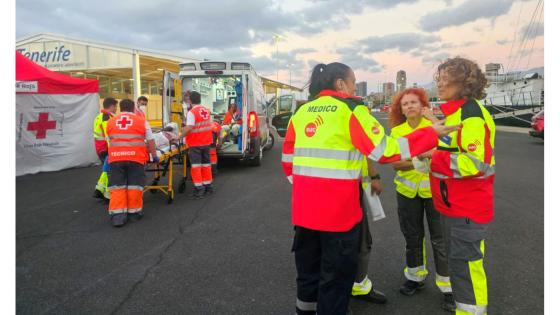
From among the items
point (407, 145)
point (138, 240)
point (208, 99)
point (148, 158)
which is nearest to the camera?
point (407, 145)

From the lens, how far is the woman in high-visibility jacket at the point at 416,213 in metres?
2.89

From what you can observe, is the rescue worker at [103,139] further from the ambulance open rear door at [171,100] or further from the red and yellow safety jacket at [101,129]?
the ambulance open rear door at [171,100]

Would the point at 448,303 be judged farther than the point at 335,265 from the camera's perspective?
Yes

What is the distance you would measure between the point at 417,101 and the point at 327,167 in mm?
1397

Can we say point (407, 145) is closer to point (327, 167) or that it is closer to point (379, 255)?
point (327, 167)

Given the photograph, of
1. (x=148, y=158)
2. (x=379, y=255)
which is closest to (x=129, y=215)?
(x=148, y=158)

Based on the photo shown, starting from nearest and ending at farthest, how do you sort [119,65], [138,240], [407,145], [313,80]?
[407,145]
[313,80]
[138,240]
[119,65]

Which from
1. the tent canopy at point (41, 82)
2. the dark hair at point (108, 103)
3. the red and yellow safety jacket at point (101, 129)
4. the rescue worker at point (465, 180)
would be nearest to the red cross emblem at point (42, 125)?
the tent canopy at point (41, 82)

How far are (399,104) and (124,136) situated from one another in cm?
400

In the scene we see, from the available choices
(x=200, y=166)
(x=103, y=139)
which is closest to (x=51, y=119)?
(x=103, y=139)

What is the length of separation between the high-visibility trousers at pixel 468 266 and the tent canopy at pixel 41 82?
377 inches

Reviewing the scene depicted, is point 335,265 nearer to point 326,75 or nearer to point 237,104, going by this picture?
point 326,75

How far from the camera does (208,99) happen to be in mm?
11258

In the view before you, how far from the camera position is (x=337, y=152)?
2043 mm
